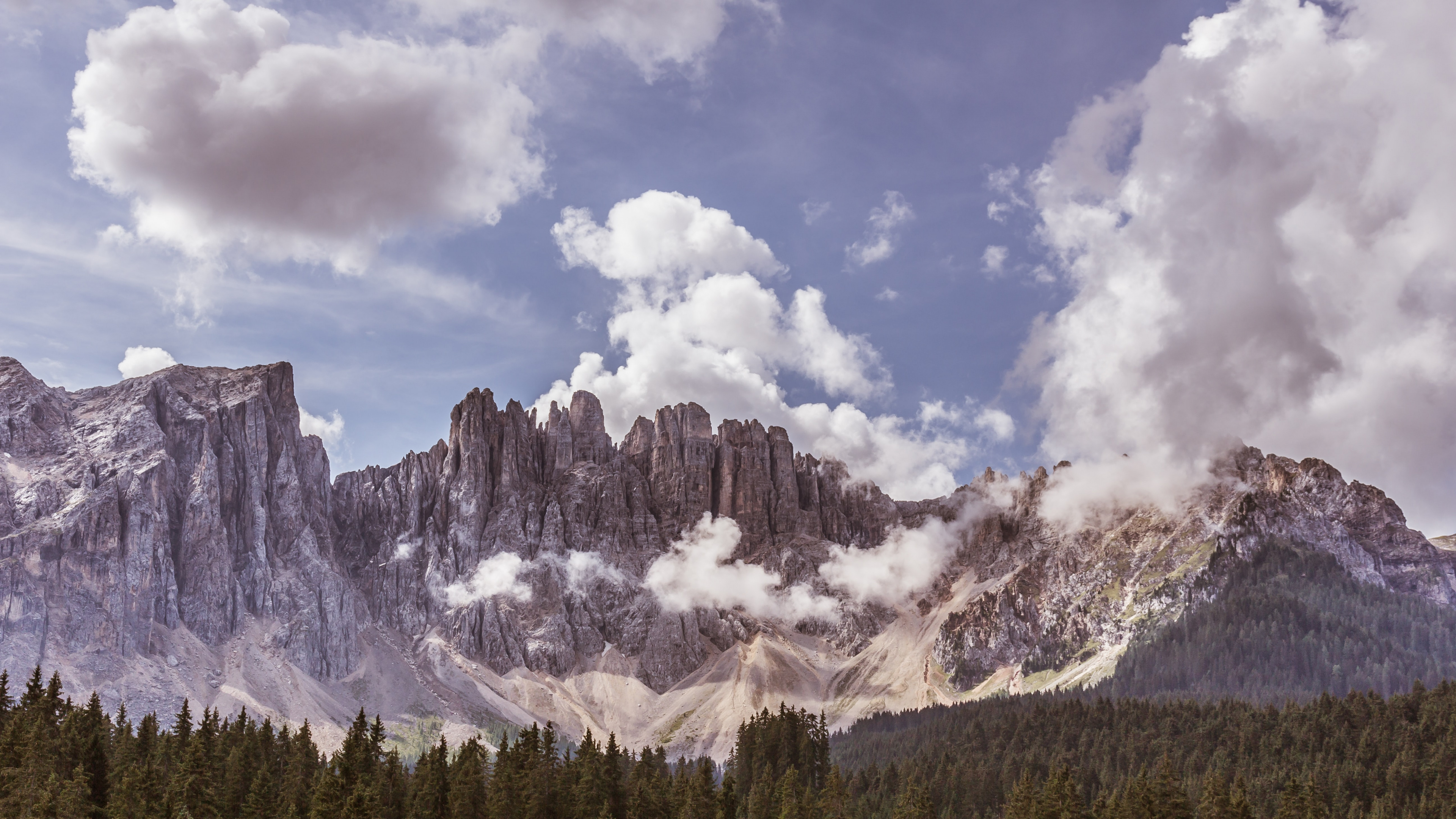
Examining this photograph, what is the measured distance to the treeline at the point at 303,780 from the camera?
86250mm

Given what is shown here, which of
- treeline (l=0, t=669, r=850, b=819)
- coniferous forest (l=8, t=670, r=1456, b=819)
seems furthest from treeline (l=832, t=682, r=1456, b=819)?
treeline (l=0, t=669, r=850, b=819)

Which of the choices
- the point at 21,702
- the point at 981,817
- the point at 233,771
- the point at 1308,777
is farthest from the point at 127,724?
the point at 1308,777

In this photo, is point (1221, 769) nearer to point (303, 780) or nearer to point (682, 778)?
point (682, 778)

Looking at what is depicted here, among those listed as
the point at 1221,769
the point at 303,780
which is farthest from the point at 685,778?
the point at 1221,769

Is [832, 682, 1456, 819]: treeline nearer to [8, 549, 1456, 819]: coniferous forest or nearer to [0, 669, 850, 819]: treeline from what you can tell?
[8, 549, 1456, 819]: coniferous forest

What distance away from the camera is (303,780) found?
101 meters

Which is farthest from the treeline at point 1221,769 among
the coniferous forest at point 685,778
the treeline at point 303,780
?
the treeline at point 303,780

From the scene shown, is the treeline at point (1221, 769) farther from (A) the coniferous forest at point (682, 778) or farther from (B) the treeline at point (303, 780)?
(B) the treeline at point (303, 780)

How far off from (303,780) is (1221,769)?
125412 millimetres

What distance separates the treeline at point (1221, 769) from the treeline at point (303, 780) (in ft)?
70.8

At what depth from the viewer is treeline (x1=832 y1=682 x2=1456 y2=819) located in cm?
10581

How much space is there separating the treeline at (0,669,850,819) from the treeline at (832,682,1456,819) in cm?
2159

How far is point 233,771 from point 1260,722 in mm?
152889

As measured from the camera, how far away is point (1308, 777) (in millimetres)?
143500
